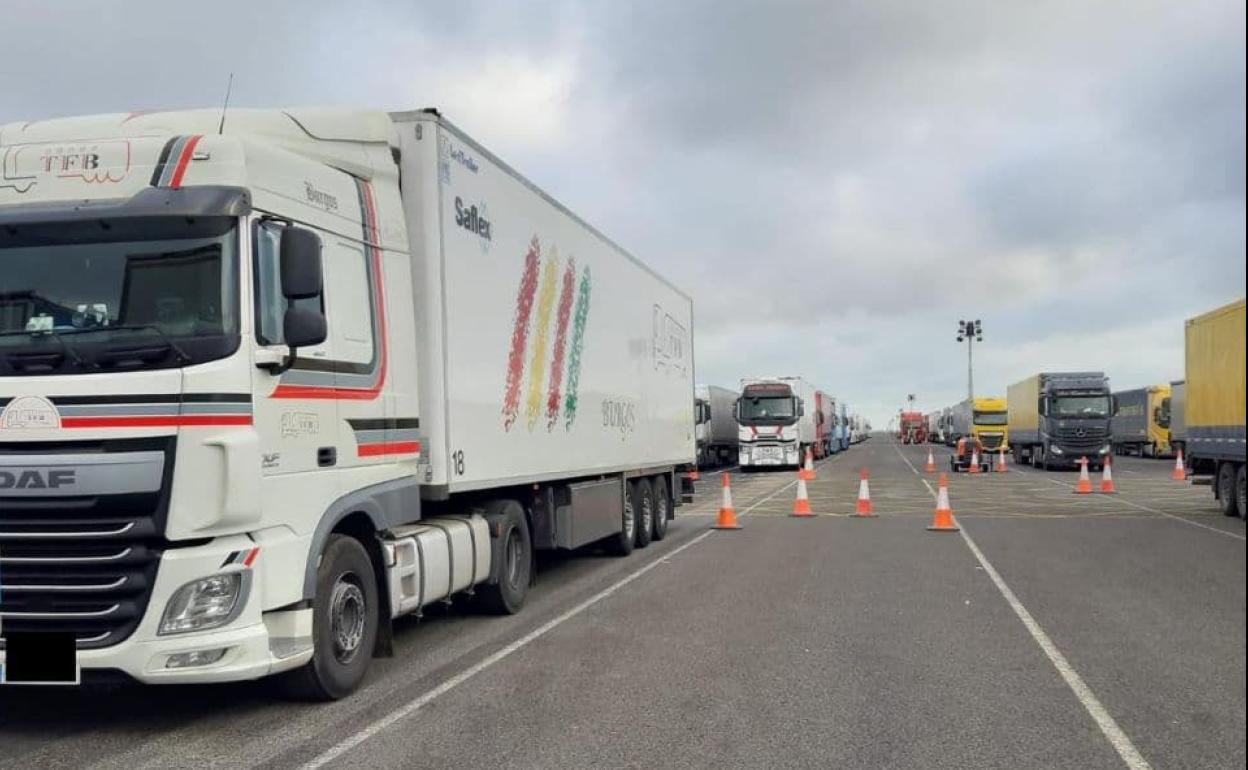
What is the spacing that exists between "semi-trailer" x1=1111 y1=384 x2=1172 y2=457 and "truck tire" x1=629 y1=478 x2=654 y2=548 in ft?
116

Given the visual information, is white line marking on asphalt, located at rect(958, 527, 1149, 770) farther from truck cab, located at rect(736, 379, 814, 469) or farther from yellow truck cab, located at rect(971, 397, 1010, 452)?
yellow truck cab, located at rect(971, 397, 1010, 452)

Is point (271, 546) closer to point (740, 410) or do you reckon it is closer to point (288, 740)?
point (288, 740)

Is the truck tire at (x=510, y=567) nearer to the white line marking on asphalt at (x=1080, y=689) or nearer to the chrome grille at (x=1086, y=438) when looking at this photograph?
the white line marking on asphalt at (x=1080, y=689)

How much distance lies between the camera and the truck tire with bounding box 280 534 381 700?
600 centimetres

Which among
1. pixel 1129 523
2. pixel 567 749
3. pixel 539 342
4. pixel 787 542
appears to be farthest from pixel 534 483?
pixel 1129 523

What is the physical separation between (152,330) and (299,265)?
807 mm

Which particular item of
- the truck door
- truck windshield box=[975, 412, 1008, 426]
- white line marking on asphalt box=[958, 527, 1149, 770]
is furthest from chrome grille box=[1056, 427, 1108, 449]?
the truck door

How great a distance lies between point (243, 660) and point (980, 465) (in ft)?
121

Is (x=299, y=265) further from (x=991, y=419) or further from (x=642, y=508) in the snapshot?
(x=991, y=419)

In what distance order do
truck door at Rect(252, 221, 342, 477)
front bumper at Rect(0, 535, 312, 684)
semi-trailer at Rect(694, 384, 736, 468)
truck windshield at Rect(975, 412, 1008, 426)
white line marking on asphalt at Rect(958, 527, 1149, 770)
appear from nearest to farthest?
1. white line marking on asphalt at Rect(958, 527, 1149, 770)
2. front bumper at Rect(0, 535, 312, 684)
3. truck door at Rect(252, 221, 342, 477)
4. semi-trailer at Rect(694, 384, 736, 468)
5. truck windshield at Rect(975, 412, 1008, 426)

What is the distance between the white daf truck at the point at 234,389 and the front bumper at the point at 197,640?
0.04 feet

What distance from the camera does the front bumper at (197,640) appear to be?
16.9 feet

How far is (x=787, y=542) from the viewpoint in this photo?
14.8 m

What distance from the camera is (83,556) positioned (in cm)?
515
